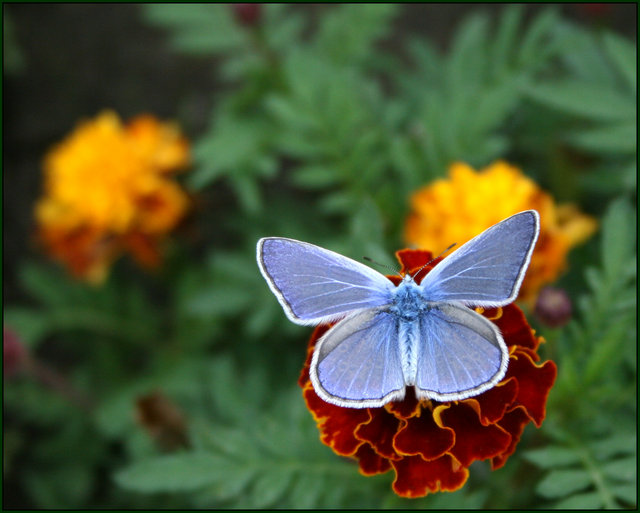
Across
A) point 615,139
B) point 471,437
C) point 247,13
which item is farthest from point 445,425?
point 247,13

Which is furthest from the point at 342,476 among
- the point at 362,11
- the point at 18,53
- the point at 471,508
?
the point at 18,53

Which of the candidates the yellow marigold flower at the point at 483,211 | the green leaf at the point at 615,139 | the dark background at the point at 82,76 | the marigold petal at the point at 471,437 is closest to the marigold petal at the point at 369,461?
the marigold petal at the point at 471,437

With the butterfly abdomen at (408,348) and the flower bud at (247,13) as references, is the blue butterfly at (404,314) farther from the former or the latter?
the flower bud at (247,13)

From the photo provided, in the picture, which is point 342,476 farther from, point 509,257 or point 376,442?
point 509,257

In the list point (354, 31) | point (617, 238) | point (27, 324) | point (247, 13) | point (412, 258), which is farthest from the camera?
point (27, 324)

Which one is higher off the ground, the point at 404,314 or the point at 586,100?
the point at 586,100

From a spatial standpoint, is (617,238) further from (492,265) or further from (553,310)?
(492,265)

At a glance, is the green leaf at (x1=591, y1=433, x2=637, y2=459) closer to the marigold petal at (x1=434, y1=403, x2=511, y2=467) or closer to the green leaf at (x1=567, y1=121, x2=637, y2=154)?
the marigold petal at (x1=434, y1=403, x2=511, y2=467)

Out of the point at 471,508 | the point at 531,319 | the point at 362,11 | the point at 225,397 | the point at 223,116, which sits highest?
the point at 362,11
